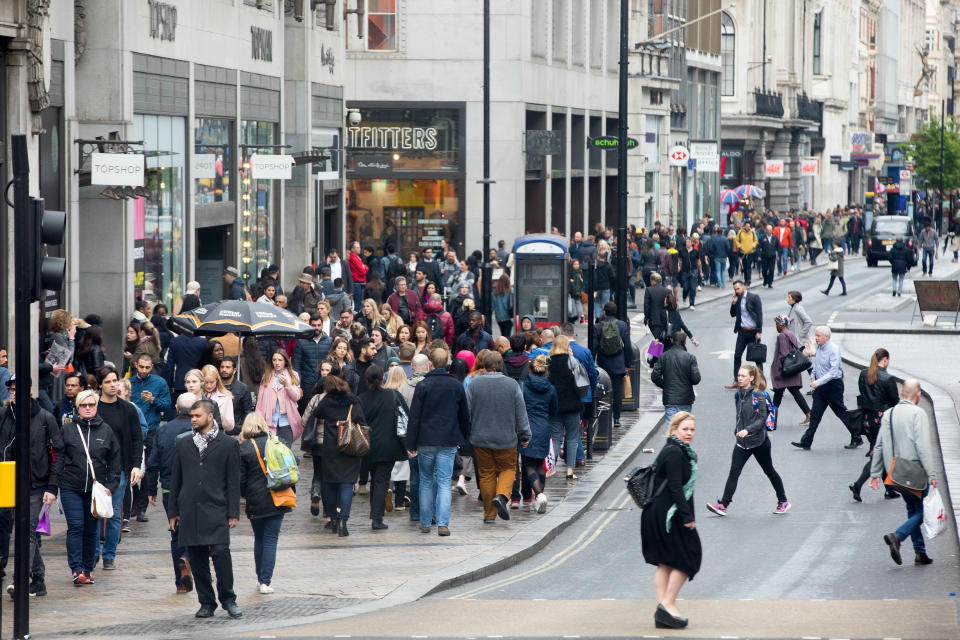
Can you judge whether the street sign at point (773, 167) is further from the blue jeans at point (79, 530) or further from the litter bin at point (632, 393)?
the blue jeans at point (79, 530)

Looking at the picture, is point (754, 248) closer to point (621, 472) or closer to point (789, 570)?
point (621, 472)

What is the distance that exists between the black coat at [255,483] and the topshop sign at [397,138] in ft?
103

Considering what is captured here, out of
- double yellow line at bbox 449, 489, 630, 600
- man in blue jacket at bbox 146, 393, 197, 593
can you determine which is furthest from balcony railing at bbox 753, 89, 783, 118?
man in blue jacket at bbox 146, 393, 197, 593

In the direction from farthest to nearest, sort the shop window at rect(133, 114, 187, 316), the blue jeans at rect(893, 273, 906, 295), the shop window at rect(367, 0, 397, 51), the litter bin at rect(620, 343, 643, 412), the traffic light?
the shop window at rect(367, 0, 397, 51), the blue jeans at rect(893, 273, 906, 295), the shop window at rect(133, 114, 187, 316), the litter bin at rect(620, 343, 643, 412), the traffic light

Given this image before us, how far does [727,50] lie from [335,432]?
59.9 metres

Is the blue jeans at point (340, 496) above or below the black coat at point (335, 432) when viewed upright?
below

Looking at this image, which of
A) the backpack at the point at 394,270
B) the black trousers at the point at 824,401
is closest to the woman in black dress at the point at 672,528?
the black trousers at the point at 824,401

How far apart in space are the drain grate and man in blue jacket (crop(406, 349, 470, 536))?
2.58 meters

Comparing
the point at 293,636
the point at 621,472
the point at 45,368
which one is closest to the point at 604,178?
the point at 621,472

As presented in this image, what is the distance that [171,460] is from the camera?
12805 millimetres

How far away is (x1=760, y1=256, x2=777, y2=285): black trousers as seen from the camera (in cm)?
4531

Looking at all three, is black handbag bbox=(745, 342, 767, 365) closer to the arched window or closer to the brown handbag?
the brown handbag

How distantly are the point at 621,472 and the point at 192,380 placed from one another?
6.49 meters

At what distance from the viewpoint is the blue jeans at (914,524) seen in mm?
13594
